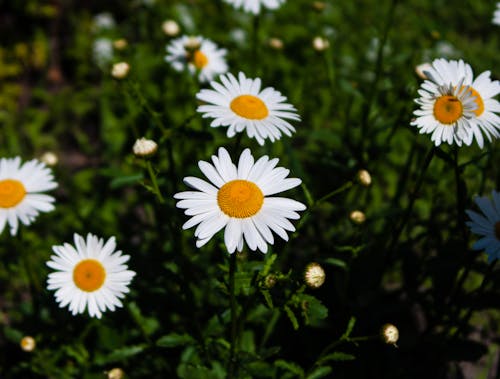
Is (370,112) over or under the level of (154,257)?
over

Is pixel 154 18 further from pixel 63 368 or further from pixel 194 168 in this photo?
pixel 63 368

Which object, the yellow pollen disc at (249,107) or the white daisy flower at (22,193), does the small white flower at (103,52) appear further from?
the yellow pollen disc at (249,107)

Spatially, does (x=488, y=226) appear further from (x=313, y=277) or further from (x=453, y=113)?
(x=313, y=277)

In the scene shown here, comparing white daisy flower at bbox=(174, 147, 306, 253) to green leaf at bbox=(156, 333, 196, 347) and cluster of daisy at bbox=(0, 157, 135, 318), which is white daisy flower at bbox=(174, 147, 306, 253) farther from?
green leaf at bbox=(156, 333, 196, 347)

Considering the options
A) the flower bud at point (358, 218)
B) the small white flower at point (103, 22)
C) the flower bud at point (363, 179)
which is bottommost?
the flower bud at point (358, 218)

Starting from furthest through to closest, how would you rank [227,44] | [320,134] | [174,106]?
[227,44] < [174,106] < [320,134]

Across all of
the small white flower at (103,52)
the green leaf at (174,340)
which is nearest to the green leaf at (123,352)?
the green leaf at (174,340)

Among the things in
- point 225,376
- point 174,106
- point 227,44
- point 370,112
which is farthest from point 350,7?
point 225,376
